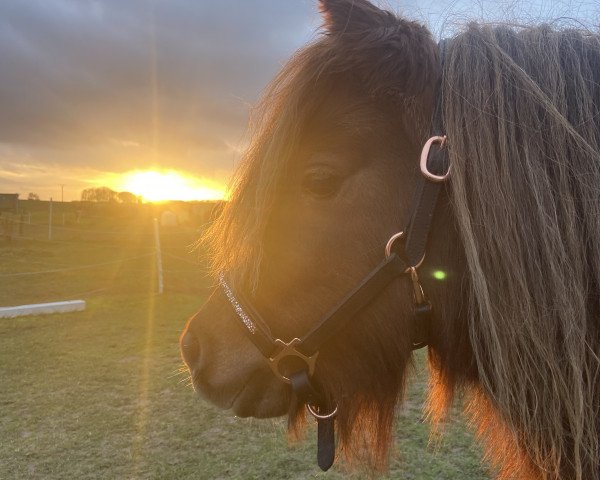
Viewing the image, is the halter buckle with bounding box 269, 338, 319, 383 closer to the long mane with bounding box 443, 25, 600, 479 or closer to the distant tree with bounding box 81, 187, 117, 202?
the long mane with bounding box 443, 25, 600, 479

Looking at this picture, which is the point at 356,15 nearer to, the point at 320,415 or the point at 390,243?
the point at 390,243

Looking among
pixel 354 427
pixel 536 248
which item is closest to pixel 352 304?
pixel 536 248

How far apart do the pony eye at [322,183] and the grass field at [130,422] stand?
122 centimetres

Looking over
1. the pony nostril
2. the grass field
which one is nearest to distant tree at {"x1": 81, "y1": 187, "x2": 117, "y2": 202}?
the grass field

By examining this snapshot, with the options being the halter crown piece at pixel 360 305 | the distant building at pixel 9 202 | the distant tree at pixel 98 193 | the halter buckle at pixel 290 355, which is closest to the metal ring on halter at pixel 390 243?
the halter crown piece at pixel 360 305

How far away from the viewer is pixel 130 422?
405cm

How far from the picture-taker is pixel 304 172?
4.40 ft

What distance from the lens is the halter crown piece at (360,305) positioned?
1222 mm

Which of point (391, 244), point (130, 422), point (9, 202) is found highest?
point (9, 202)

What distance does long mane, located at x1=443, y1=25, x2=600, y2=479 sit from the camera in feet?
3.75

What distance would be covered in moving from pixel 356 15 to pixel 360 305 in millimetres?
878

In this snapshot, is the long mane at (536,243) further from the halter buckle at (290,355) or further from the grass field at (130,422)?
the grass field at (130,422)

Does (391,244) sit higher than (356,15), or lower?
lower

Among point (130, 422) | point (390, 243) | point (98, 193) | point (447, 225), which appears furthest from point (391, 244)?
point (98, 193)
